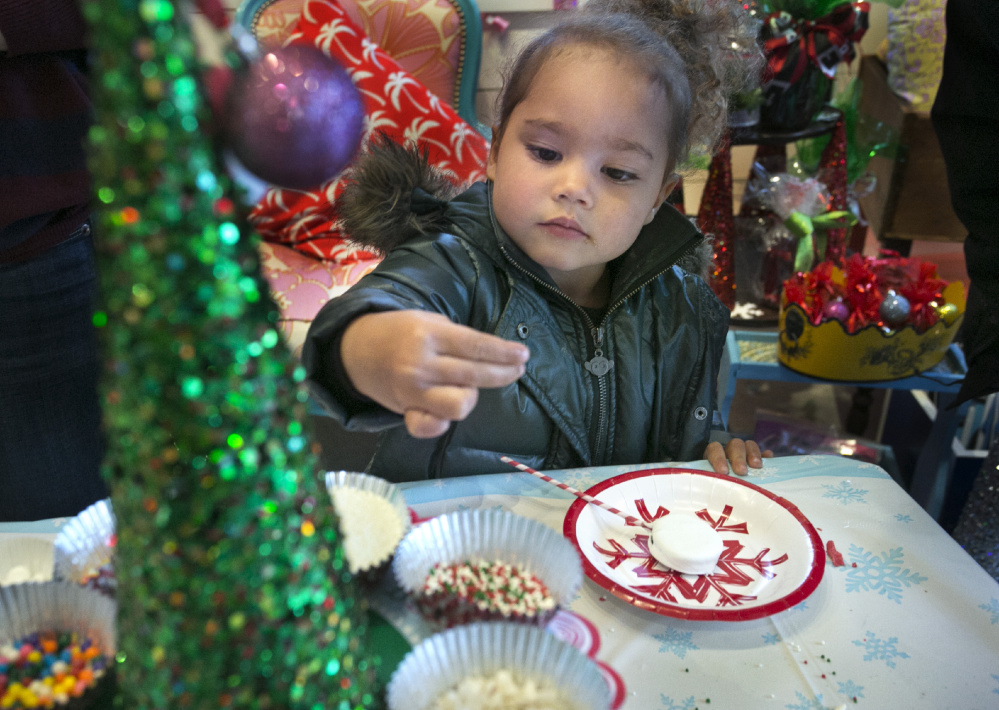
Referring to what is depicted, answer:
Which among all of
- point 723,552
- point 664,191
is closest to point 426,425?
point 723,552

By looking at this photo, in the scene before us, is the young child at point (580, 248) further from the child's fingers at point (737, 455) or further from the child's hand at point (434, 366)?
the child's hand at point (434, 366)

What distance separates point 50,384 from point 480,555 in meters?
0.92

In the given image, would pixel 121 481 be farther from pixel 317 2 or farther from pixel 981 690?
pixel 317 2

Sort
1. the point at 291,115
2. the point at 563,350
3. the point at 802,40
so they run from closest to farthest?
1. the point at 291,115
2. the point at 563,350
3. the point at 802,40

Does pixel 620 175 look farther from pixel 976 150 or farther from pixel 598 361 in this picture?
pixel 976 150

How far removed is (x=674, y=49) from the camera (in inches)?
39.8

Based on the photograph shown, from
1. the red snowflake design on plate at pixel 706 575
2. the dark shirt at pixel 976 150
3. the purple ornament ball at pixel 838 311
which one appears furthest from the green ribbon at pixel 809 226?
the red snowflake design on plate at pixel 706 575

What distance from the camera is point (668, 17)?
106 cm

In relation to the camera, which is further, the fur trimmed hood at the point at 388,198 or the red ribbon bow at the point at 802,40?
the red ribbon bow at the point at 802,40

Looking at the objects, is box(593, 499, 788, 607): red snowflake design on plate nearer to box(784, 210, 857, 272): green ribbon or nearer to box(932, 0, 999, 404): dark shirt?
box(932, 0, 999, 404): dark shirt

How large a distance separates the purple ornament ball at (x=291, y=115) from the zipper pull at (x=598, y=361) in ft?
2.51

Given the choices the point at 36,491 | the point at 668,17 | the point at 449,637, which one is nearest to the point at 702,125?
the point at 668,17

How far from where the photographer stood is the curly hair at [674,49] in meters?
0.96

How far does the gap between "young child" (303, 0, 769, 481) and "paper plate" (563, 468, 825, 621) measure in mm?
88
